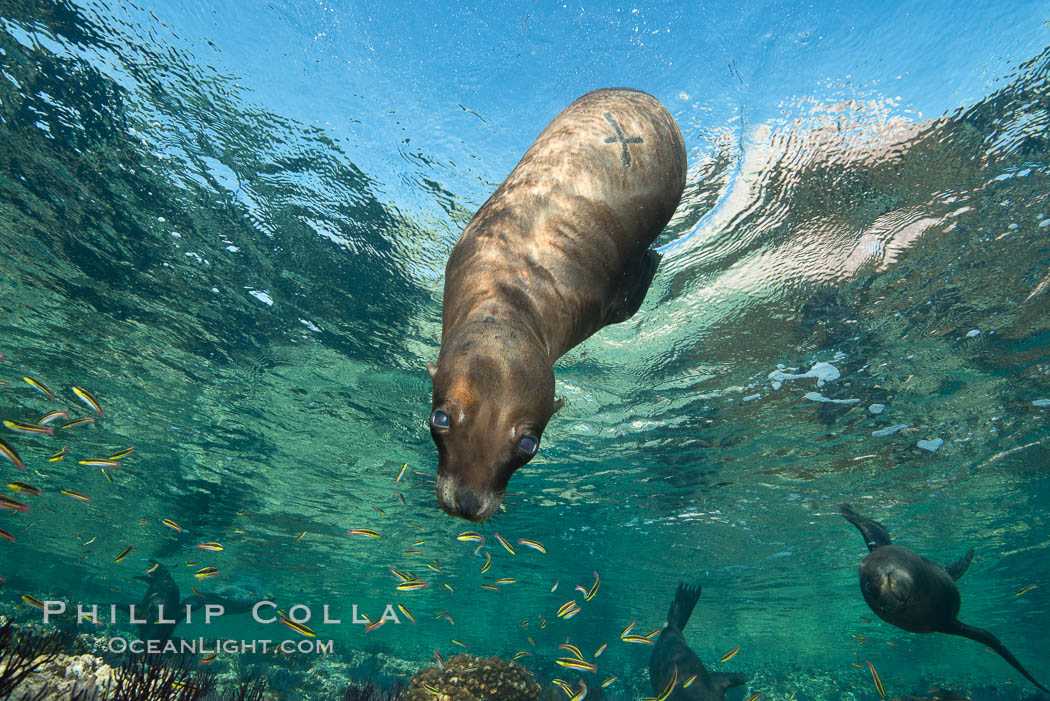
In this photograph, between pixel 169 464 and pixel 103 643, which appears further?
pixel 169 464

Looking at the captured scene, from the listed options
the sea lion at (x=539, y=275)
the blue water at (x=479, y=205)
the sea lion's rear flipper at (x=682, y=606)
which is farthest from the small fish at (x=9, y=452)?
the sea lion's rear flipper at (x=682, y=606)

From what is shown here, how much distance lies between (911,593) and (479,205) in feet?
28.6

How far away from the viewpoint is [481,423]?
2.03 meters

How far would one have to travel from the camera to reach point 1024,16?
561cm

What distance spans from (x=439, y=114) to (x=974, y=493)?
74.2 ft

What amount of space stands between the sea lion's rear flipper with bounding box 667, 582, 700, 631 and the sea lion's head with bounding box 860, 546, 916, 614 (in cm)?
730

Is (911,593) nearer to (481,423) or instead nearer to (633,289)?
(633,289)

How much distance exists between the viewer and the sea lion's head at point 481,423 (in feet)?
6.60

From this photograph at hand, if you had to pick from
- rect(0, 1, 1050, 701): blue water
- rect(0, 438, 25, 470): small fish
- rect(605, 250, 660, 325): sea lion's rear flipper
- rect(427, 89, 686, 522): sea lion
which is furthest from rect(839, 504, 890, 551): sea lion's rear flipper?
rect(0, 438, 25, 470): small fish

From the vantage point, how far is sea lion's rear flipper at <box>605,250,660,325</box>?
143 inches

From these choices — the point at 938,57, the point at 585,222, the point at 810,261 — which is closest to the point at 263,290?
the point at 585,222

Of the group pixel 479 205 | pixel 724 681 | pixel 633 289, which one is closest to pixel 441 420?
pixel 633 289

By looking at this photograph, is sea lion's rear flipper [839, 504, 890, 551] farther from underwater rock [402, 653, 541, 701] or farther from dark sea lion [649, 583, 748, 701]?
underwater rock [402, 653, 541, 701]

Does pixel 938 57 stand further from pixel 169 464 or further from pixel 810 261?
pixel 169 464
